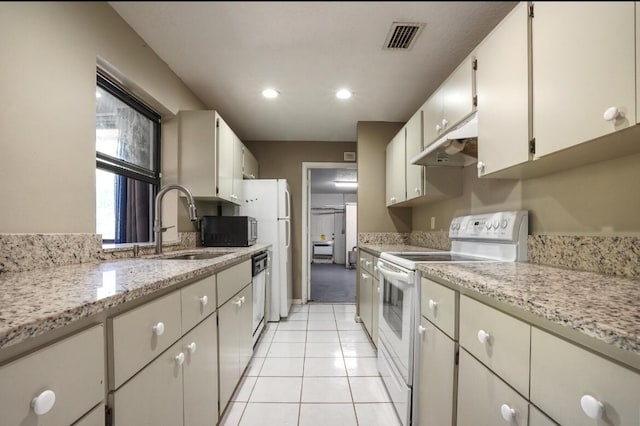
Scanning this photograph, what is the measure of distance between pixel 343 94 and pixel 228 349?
2.11m

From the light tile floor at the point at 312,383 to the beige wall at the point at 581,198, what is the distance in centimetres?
129

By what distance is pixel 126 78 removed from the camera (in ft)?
5.15

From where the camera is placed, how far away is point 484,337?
2.79 feet

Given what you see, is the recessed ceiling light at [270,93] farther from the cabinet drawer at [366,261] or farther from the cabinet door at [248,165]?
the cabinet drawer at [366,261]

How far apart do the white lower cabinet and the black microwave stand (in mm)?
638

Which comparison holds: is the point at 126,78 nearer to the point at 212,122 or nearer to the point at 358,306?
the point at 212,122

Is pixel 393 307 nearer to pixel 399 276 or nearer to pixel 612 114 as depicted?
pixel 399 276

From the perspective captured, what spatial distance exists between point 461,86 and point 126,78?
1856mm

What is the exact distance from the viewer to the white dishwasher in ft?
7.42

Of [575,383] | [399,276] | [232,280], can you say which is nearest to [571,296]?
[575,383]

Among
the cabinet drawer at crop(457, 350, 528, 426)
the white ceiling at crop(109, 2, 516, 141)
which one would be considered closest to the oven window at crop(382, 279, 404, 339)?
the cabinet drawer at crop(457, 350, 528, 426)

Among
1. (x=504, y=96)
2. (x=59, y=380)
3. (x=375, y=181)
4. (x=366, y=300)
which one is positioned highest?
(x=504, y=96)

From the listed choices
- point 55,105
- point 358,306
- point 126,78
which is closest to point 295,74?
point 126,78

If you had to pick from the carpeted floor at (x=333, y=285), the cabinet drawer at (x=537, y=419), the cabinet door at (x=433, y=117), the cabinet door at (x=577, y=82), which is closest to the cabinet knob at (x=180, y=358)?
the cabinet drawer at (x=537, y=419)
